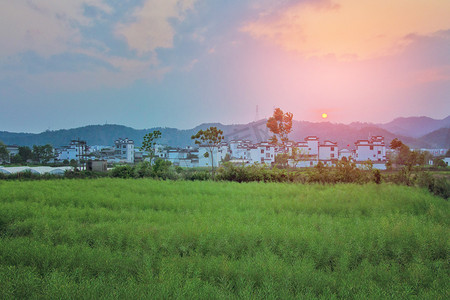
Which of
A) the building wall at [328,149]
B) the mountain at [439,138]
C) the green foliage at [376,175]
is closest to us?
the green foliage at [376,175]

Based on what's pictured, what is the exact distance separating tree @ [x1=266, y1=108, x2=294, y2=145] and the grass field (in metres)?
10.2

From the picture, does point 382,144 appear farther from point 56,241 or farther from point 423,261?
point 56,241

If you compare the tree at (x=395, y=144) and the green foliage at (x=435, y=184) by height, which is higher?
the tree at (x=395, y=144)

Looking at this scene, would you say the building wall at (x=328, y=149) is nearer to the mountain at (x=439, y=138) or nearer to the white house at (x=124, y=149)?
the mountain at (x=439, y=138)

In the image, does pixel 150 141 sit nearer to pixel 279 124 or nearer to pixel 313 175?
pixel 279 124

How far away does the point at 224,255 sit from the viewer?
4.04 meters

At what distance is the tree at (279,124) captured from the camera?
17172 mm

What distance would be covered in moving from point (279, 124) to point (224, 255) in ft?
46.0

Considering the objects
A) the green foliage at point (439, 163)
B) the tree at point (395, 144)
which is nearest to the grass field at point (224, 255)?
the tree at point (395, 144)

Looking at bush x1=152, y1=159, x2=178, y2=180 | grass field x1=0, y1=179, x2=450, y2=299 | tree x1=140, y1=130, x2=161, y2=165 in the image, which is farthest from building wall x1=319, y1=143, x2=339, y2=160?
grass field x1=0, y1=179, x2=450, y2=299

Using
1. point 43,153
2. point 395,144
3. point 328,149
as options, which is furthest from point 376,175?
point 43,153

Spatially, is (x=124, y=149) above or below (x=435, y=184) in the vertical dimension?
above

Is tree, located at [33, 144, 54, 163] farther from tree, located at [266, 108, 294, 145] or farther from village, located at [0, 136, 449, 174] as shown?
A: tree, located at [266, 108, 294, 145]

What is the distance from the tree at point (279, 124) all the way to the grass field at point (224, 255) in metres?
10.2
